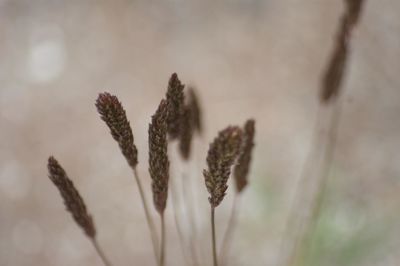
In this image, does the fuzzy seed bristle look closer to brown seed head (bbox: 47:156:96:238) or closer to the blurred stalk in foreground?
brown seed head (bbox: 47:156:96:238)

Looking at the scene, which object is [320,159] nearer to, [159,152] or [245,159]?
[245,159]

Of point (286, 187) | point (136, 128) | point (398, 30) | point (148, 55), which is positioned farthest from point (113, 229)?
point (398, 30)

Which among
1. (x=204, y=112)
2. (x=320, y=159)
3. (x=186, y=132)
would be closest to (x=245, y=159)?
(x=186, y=132)

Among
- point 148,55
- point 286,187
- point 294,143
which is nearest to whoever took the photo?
point 286,187

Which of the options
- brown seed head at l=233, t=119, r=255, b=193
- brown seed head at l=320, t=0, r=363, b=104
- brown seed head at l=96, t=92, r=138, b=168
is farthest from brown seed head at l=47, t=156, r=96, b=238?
brown seed head at l=320, t=0, r=363, b=104

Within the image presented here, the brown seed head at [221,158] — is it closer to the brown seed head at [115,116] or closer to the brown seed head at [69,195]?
the brown seed head at [115,116]

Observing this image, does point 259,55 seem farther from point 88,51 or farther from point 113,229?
point 113,229

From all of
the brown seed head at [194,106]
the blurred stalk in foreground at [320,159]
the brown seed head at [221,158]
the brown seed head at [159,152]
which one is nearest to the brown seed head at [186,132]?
the brown seed head at [194,106]
